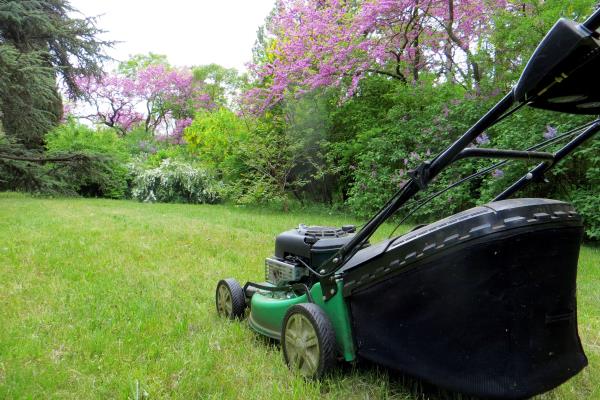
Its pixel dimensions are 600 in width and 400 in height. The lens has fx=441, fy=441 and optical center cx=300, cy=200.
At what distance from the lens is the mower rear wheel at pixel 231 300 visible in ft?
9.42

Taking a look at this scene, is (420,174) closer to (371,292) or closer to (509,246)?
(509,246)

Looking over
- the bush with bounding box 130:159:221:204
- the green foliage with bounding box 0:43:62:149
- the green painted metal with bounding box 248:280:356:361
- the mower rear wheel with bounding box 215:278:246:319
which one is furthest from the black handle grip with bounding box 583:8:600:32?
the bush with bounding box 130:159:221:204

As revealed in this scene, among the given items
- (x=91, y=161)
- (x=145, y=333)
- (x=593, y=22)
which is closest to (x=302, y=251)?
(x=145, y=333)

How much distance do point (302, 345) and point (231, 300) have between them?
0.99 metres

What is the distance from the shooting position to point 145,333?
2.63m

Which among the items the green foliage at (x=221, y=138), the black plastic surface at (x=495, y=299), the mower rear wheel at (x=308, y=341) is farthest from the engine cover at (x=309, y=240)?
the green foliage at (x=221, y=138)

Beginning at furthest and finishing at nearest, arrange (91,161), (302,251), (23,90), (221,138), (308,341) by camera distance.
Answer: (221,138) → (91,161) → (23,90) → (302,251) → (308,341)

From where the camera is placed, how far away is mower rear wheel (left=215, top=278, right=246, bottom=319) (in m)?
2.87

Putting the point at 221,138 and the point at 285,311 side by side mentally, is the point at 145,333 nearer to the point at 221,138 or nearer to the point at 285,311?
the point at 285,311

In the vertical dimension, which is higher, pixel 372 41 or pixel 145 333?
pixel 372 41

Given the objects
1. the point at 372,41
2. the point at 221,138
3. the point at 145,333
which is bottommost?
the point at 145,333

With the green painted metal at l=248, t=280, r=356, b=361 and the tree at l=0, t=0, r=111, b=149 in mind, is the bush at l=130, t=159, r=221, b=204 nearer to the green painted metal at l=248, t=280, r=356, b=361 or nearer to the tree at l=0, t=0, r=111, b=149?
the tree at l=0, t=0, r=111, b=149

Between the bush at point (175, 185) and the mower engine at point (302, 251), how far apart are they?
11384 millimetres

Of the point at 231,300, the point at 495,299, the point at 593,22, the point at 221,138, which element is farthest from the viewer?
the point at 221,138
